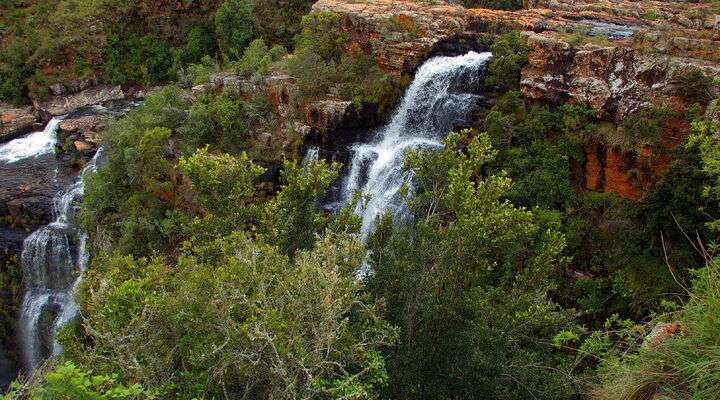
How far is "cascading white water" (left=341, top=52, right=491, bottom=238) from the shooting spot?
62.8 ft

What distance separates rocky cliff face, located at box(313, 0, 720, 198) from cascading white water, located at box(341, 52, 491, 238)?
1.32 meters

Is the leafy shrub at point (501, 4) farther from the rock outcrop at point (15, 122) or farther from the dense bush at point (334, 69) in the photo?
the rock outcrop at point (15, 122)

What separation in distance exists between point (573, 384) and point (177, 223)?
15.1 m

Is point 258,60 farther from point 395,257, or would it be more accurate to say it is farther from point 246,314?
point 246,314

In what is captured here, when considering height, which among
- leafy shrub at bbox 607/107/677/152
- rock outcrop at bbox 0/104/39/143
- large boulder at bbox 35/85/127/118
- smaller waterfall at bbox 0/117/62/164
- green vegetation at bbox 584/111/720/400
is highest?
green vegetation at bbox 584/111/720/400

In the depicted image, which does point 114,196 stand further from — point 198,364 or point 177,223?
point 198,364

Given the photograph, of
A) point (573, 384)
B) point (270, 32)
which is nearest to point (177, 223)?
point (573, 384)

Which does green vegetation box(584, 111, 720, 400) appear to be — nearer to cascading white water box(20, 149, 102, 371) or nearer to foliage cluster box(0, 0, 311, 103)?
cascading white water box(20, 149, 102, 371)

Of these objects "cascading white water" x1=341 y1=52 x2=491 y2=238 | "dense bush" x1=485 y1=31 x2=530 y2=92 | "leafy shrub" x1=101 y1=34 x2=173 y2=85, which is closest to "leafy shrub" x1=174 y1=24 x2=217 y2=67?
"leafy shrub" x1=101 y1=34 x2=173 y2=85

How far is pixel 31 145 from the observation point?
1117 inches

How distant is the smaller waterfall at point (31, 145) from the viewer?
27.4 metres

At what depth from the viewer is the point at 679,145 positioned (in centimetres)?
1435

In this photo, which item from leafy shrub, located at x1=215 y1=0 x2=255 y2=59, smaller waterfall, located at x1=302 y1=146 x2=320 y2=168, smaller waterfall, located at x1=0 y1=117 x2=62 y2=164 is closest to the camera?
smaller waterfall, located at x1=302 y1=146 x2=320 y2=168

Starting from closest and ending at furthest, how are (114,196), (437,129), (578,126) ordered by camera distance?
(578,126) → (437,129) → (114,196)
